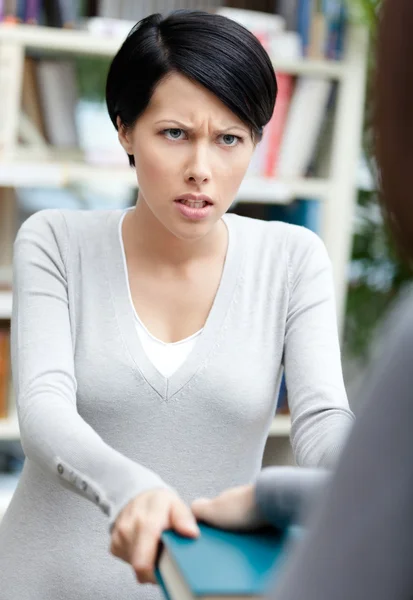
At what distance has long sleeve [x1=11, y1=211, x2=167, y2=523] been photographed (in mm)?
899

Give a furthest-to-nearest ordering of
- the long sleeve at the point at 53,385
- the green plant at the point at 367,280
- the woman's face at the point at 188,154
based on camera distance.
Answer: the green plant at the point at 367,280, the woman's face at the point at 188,154, the long sleeve at the point at 53,385

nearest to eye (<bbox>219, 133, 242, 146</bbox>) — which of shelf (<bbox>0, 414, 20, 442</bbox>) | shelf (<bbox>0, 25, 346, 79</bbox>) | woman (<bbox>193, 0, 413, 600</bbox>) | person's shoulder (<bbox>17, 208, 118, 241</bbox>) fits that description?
person's shoulder (<bbox>17, 208, 118, 241</bbox>)

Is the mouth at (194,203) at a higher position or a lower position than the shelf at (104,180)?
higher

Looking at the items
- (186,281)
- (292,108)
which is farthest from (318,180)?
(186,281)

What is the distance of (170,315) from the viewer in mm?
1361

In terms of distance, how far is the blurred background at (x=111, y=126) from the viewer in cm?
276

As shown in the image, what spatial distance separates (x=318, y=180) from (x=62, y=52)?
915mm

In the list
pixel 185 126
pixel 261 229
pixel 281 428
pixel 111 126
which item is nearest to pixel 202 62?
pixel 185 126

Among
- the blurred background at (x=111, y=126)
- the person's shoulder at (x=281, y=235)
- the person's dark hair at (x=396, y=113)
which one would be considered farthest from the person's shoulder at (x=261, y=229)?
the blurred background at (x=111, y=126)

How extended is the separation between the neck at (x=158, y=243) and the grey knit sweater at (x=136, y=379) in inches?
1.1

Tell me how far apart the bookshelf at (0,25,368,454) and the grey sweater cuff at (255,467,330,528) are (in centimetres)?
196

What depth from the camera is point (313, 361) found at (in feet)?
4.17

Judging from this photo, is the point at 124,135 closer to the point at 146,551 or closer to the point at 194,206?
the point at 194,206

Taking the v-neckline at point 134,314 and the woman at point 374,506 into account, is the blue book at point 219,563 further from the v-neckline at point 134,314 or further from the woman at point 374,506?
the v-neckline at point 134,314
